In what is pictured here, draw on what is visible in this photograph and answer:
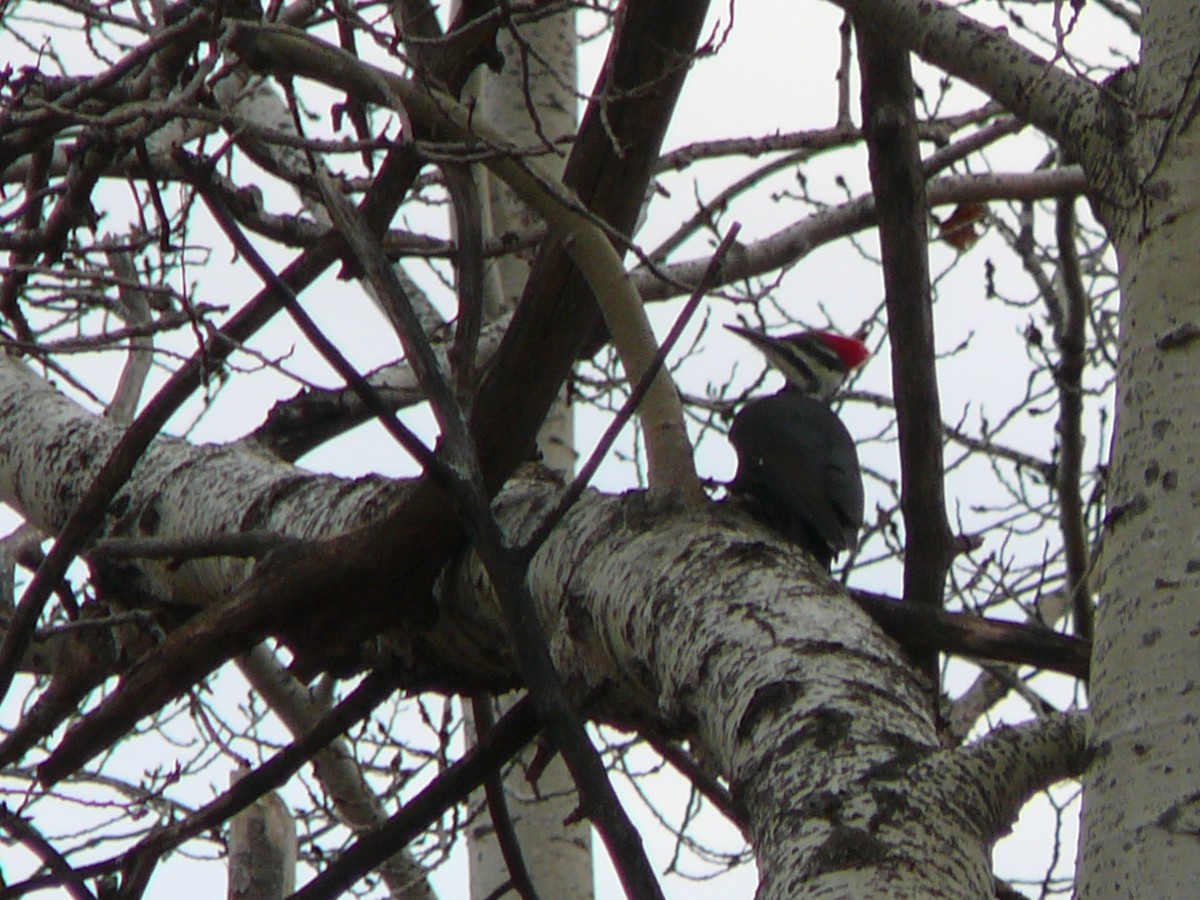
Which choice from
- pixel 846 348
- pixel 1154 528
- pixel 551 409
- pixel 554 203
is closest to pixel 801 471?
pixel 551 409

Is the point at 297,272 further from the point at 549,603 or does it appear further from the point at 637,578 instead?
the point at 637,578

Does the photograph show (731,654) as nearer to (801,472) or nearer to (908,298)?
(908,298)

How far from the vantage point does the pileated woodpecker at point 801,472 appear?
161 inches

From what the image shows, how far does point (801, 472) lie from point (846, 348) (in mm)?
2005

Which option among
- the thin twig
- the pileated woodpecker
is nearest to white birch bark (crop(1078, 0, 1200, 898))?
the thin twig

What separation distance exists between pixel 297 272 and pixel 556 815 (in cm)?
251

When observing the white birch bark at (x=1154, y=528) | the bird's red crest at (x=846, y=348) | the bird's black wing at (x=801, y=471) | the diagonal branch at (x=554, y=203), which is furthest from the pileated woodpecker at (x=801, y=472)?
the white birch bark at (x=1154, y=528)

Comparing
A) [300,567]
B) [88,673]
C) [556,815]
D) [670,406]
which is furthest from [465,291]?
[556,815]

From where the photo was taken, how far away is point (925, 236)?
277 centimetres

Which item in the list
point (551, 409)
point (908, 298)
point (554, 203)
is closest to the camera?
point (554, 203)

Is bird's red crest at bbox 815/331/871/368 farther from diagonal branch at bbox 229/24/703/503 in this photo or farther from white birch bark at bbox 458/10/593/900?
diagonal branch at bbox 229/24/703/503

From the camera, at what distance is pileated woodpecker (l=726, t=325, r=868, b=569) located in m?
4.10

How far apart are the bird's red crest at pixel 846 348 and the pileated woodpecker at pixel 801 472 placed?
128 cm

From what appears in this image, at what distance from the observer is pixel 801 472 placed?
4.16 metres
